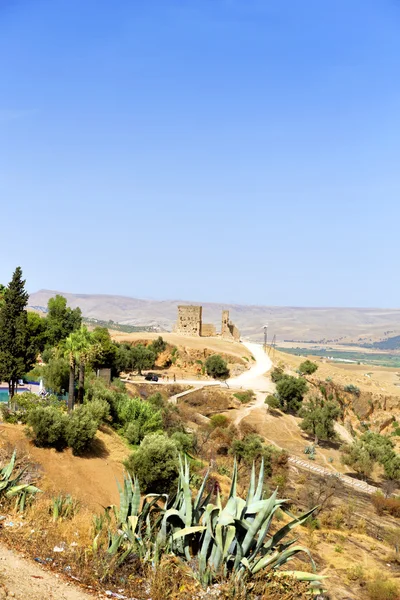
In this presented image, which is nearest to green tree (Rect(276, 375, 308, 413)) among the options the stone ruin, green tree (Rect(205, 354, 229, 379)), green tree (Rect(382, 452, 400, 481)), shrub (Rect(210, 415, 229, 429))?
shrub (Rect(210, 415, 229, 429))

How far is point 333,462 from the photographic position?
1417 inches

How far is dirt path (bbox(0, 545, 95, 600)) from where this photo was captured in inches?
259

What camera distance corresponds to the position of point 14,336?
104 ft

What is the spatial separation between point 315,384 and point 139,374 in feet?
70.2

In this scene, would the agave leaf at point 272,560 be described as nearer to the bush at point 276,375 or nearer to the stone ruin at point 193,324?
the bush at point 276,375

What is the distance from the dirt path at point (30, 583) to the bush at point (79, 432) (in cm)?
1344

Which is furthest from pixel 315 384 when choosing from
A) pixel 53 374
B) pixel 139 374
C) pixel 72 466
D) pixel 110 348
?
pixel 72 466

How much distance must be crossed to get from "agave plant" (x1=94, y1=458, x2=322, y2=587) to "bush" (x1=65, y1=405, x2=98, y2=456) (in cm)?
1274

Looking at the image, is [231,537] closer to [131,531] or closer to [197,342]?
[131,531]

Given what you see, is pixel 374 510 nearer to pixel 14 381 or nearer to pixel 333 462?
pixel 333 462

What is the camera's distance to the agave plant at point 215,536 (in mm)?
7582

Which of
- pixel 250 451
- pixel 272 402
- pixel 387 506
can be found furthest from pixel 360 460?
pixel 272 402

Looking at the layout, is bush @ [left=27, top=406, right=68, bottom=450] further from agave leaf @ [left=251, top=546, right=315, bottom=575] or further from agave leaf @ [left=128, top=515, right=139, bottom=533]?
agave leaf @ [left=251, top=546, right=315, bottom=575]

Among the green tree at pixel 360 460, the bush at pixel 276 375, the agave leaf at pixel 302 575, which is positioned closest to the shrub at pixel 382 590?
the agave leaf at pixel 302 575
